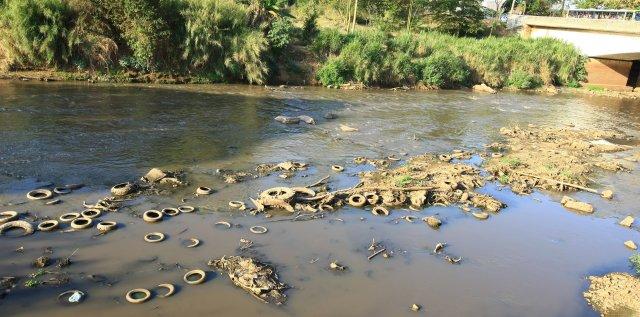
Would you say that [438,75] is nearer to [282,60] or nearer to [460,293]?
[282,60]

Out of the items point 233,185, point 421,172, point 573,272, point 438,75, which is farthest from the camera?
point 438,75

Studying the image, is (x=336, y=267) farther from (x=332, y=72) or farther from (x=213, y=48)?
(x=332, y=72)

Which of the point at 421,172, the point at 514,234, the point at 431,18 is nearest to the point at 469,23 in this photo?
the point at 431,18

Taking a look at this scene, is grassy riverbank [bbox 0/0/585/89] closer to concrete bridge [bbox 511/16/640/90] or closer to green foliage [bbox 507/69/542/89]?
green foliage [bbox 507/69/542/89]

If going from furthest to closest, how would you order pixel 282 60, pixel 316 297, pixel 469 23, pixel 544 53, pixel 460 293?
pixel 469 23
pixel 544 53
pixel 282 60
pixel 460 293
pixel 316 297

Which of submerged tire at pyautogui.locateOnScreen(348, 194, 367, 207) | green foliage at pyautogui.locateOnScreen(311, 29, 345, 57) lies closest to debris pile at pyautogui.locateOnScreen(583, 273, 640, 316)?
submerged tire at pyautogui.locateOnScreen(348, 194, 367, 207)

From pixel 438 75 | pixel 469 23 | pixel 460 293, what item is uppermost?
pixel 469 23

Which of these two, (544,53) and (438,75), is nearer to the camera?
(438,75)

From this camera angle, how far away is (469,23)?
40.0m

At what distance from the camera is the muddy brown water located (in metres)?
6.40

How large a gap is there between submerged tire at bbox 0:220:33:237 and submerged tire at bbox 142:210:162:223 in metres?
1.70

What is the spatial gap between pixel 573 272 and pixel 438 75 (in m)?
22.6

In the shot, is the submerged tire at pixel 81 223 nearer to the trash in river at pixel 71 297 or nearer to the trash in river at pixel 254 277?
the trash in river at pixel 71 297

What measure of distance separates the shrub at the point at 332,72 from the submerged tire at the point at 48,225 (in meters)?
19.5
